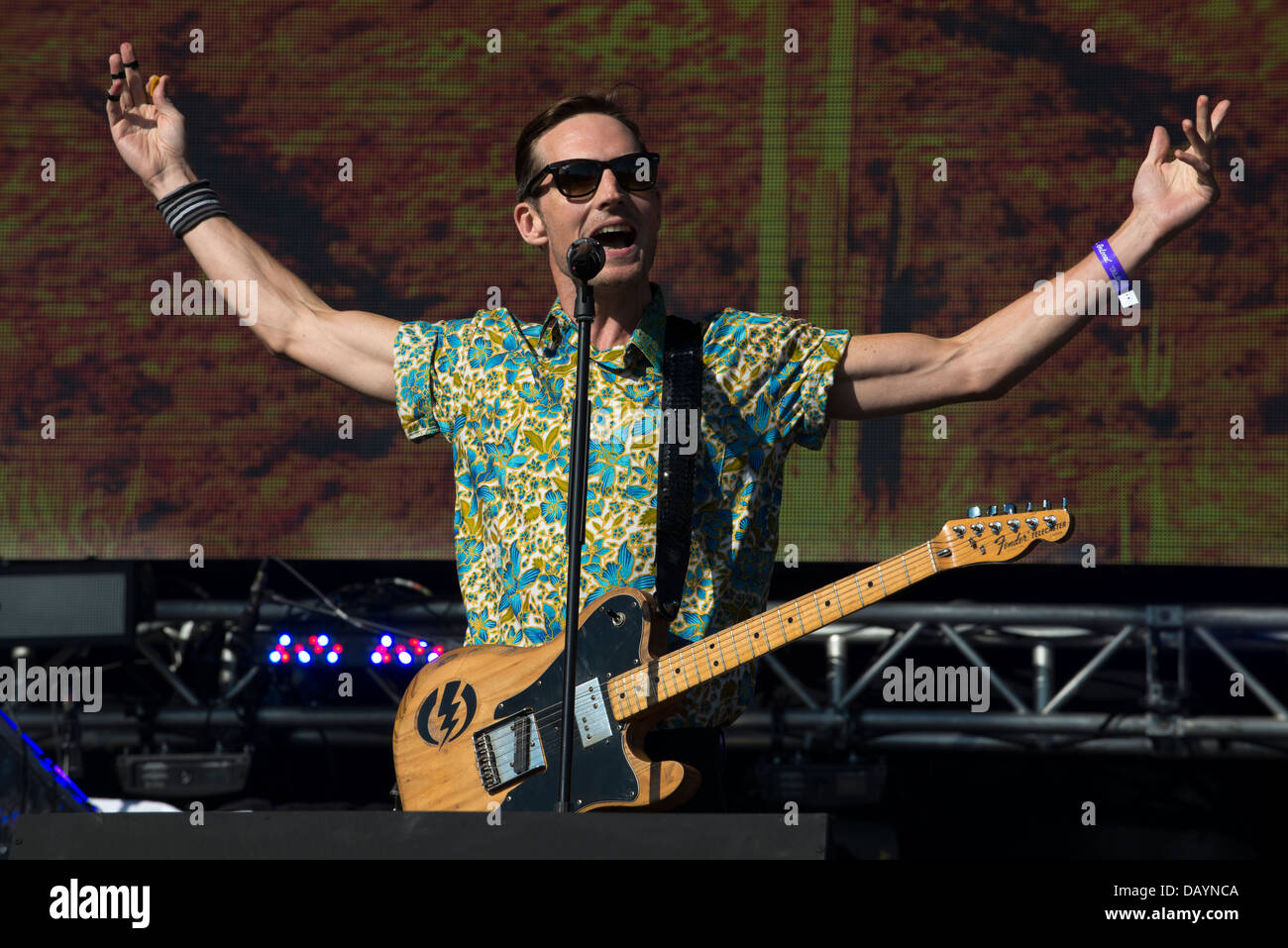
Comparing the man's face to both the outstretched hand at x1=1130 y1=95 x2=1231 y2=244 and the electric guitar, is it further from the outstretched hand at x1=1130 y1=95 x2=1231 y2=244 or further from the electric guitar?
the outstretched hand at x1=1130 y1=95 x2=1231 y2=244

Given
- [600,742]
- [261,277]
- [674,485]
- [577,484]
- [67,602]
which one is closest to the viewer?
[577,484]

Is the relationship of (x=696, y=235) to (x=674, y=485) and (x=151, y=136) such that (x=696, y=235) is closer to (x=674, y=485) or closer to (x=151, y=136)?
(x=151, y=136)

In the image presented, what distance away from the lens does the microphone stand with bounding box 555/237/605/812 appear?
7.86 ft

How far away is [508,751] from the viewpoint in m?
2.83

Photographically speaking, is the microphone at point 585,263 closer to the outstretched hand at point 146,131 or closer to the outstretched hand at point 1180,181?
the outstretched hand at point 1180,181

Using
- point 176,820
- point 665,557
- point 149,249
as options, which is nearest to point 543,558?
point 665,557

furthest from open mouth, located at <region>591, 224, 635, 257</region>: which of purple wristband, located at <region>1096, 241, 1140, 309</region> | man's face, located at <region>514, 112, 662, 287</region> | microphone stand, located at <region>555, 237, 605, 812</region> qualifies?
purple wristband, located at <region>1096, 241, 1140, 309</region>

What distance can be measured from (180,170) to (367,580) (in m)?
2.80

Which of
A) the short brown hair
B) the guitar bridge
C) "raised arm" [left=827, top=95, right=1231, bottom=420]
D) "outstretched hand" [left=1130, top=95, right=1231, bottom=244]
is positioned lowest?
the guitar bridge

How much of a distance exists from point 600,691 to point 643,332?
2.42ft

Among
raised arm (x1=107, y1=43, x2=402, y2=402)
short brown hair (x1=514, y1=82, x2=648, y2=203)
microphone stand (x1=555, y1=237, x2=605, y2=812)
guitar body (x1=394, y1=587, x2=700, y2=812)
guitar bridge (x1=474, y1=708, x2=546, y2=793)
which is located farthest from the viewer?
raised arm (x1=107, y1=43, x2=402, y2=402)

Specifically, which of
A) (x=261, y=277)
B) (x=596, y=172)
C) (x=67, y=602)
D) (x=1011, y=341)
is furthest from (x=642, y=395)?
(x=67, y=602)

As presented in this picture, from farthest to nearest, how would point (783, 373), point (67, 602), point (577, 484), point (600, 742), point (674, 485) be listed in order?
point (67, 602) → point (783, 373) → point (674, 485) → point (600, 742) → point (577, 484)

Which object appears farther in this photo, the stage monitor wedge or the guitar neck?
the stage monitor wedge
